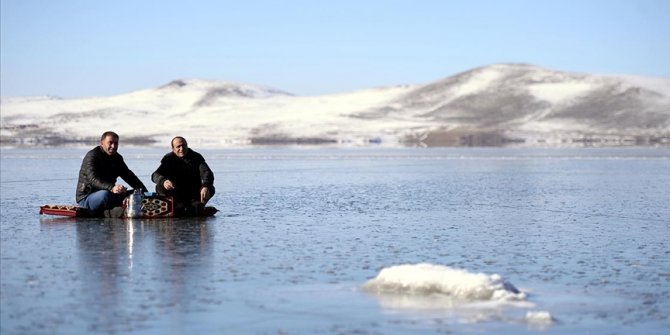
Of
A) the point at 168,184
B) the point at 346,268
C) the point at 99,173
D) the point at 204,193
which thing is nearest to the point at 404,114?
the point at 204,193

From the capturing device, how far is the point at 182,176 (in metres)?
17.3

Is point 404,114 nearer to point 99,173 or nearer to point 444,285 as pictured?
point 99,173

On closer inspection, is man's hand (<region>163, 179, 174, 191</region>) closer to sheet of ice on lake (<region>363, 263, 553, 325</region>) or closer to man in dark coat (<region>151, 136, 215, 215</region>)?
man in dark coat (<region>151, 136, 215, 215</region>)

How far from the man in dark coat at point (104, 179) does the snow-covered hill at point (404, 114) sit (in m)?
82.7

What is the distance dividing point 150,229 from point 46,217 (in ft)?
9.09

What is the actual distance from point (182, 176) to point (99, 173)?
122 cm

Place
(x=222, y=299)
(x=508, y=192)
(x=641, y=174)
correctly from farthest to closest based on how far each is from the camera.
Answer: (x=641, y=174)
(x=508, y=192)
(x=222, y=299)

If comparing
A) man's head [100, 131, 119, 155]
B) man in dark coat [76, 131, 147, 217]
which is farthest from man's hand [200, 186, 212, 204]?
man's head [100, 131, 119, 155]

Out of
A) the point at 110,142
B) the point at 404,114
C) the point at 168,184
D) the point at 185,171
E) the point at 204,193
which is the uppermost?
the point at 404,114

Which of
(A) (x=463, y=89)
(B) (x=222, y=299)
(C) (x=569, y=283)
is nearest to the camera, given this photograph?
(B) (x=222, y=299)

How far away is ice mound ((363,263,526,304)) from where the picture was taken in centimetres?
952

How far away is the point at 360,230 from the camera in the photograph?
15727 millimetres

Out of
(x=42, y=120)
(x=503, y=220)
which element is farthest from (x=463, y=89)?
(x=503, y=220)

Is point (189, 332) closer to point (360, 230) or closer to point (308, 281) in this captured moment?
point (308, 281)
